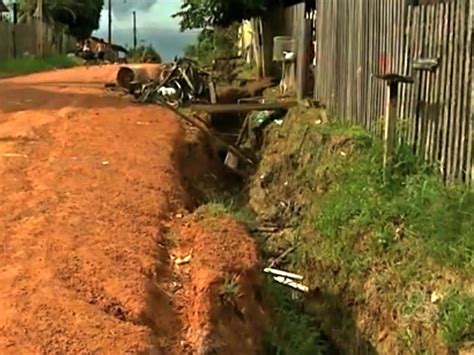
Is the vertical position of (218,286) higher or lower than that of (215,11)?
lower

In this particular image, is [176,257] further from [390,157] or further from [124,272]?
[390,157]

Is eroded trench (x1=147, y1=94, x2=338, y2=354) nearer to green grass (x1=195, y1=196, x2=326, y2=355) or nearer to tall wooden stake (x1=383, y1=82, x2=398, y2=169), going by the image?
green grass (x1=195, y1=196, x2=326, y2=355)

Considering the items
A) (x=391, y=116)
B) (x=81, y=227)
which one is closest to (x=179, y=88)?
(x=391, y=116)

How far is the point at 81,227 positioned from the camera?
6.82m

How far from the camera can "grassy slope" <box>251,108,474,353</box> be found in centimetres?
654

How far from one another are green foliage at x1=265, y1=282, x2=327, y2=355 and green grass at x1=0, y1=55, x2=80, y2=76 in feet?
A: 61.4

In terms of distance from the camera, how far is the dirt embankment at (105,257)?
5.04m

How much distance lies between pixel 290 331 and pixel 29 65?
2343 centimetres

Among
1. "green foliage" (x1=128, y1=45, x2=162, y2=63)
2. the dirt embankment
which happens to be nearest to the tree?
Result: the dirt embankment

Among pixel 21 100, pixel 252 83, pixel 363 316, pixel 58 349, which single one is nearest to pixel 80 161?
pixel 363 316

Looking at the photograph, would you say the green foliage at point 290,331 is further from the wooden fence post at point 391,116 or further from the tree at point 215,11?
the tree at point 215,11

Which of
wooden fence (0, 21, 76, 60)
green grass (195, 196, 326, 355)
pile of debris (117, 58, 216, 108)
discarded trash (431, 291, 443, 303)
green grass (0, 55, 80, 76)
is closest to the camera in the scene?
discarded trash (431, 291, 443, 303)

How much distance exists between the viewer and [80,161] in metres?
9.23

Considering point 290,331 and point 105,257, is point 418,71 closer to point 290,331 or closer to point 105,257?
point 290,331
